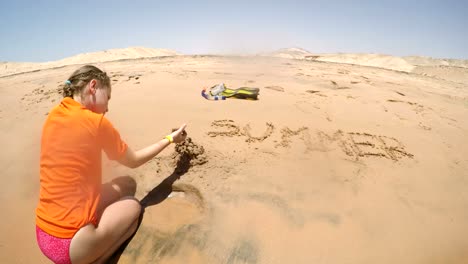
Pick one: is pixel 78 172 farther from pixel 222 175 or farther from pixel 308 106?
pixel 308 106

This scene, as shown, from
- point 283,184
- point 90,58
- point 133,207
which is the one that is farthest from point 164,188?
point 90,58

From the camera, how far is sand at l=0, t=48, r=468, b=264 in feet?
5.32

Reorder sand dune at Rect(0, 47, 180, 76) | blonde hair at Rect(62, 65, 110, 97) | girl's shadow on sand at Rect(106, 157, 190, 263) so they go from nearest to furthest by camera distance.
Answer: blonde hair at Rect(62, 65, 110, 97), girl's shadow on sand at Rect(106, 157, 190, 263), sand dune at Rect(0, 47, 180, 76)

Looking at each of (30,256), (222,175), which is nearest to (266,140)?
(222,175)

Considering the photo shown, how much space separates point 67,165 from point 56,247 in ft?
1.41

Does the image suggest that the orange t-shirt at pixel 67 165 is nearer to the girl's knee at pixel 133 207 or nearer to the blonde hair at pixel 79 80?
the blonde hair at pixel 79 80

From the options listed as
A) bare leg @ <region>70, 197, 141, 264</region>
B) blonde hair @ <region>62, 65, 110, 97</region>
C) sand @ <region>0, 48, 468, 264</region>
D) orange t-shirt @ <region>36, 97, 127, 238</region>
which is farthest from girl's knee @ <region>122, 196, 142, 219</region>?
blonde hair @ <region>62, 65, 110, 97</region>

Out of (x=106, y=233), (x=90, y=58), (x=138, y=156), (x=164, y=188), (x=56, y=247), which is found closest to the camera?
(x=56, y=247)

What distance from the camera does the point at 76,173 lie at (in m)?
1.44

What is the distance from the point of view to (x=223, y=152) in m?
2.26

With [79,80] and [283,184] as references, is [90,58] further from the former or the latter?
[283,184]

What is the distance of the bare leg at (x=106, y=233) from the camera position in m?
Answer: 1.42

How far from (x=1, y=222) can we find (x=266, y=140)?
216cm

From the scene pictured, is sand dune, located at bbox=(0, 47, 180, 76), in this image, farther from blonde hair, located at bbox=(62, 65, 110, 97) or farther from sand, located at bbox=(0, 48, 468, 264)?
blonde hair, located at bbox=(62, 65, 110, 97)
